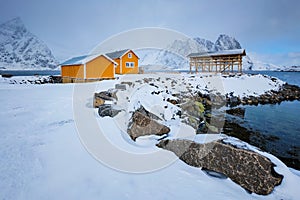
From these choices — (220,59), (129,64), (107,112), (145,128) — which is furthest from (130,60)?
(145,128)

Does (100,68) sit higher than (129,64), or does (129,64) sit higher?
(129,64)

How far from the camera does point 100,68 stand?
17219 millimetres

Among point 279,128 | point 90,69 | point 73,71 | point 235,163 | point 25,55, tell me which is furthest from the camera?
point 25,55

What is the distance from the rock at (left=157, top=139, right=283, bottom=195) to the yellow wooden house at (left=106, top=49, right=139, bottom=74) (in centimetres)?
2086

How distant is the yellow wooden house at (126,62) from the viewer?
22953 mm

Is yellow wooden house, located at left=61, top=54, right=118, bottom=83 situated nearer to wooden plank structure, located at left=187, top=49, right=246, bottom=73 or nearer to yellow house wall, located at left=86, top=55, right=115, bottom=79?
yellow house wall, located at left=86, top=55, right=115, bottom=79

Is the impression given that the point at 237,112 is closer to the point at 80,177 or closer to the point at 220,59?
the point at 80,177

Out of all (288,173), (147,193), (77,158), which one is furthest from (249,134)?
(77,158)

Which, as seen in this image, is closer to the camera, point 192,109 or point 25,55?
point 192,109

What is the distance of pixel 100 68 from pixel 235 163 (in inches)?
655

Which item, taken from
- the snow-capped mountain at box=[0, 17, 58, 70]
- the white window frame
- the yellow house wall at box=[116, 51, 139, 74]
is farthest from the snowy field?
the snow-capped mountain at box=[0, 17, 58, 70]

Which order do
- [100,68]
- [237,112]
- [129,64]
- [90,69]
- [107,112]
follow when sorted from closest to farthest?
1. [107,112]
2. [237,112]
3. [90,69]
4. [100,68]
5. [129,64]

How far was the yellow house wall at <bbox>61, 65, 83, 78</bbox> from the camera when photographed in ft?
53.8

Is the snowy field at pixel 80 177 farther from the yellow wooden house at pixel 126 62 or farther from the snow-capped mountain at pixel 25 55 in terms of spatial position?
the snow-capped mountain at pixel 25 55
